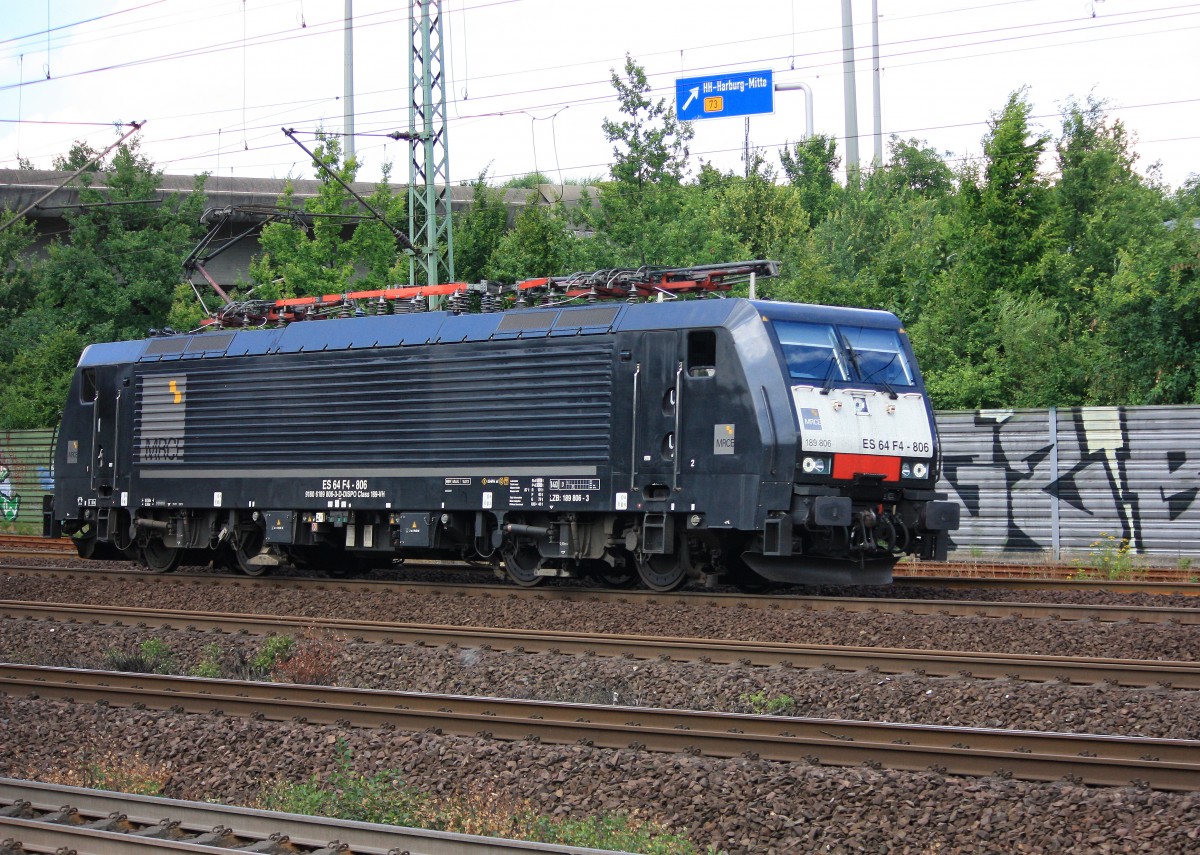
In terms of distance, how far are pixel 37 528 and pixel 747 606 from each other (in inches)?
891

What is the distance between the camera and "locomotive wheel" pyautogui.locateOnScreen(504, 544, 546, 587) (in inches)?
637

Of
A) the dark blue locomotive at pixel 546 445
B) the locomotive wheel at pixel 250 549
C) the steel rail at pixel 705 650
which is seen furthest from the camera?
the locomotive wheel at pixel 250 549

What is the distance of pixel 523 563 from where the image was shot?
16.4m

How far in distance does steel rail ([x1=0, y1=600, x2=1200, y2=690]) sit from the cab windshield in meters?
3.60

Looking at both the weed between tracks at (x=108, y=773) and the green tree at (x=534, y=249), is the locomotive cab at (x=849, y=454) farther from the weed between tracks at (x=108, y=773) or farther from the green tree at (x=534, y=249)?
the green tree at (x=534, y=249)

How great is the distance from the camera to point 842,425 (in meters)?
13.8

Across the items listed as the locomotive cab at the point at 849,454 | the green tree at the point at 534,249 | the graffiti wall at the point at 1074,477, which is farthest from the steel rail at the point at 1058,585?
the green tree at the point at 534,249

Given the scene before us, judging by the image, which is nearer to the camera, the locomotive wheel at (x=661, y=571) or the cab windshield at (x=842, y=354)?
the cab windshield at (x=842, y=354)

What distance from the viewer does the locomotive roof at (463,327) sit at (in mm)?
14211

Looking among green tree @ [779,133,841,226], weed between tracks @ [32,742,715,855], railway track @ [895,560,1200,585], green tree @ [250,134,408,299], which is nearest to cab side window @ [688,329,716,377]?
railway track @ [895,560,1200,585]

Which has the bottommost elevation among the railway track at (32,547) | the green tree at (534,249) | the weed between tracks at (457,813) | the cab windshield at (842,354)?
the weed between tracks at (457,813)

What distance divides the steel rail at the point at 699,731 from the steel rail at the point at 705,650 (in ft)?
6.49

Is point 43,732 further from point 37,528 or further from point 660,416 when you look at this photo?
point 37,528

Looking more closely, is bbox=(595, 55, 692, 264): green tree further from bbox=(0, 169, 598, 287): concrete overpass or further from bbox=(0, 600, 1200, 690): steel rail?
bbox=(0, 600, 1200, 690): steel rail
